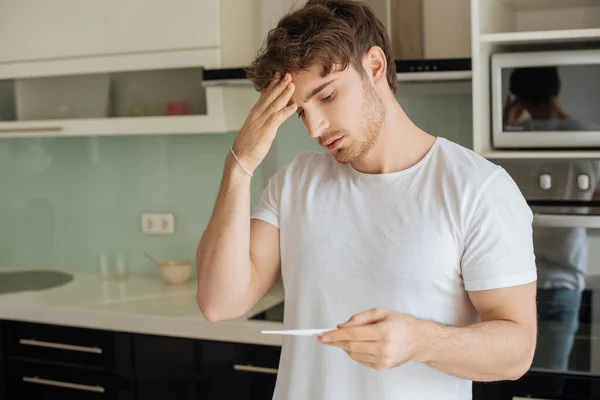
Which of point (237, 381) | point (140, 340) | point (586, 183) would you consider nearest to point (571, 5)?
point (586, 183)

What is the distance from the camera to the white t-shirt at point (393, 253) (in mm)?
1476

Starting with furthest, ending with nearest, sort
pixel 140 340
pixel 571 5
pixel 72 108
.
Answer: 1. pixel 72 108
2. pixel 140 340
3. pixel 571 5

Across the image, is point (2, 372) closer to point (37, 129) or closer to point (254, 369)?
point (37, 129)

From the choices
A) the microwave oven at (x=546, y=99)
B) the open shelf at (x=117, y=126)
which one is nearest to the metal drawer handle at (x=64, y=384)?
the open shelf at (x=117, y=126)

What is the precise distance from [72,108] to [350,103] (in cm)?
185

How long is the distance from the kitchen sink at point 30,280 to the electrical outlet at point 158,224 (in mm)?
380

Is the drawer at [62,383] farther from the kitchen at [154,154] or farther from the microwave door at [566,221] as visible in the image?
the microwave door at [566,221]

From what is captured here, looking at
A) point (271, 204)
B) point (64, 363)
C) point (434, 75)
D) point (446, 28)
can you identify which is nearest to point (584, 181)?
point (434, 75)

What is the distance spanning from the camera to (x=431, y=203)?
1.53 metres

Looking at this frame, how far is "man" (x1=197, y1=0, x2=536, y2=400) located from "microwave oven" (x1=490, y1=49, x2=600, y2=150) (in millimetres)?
699

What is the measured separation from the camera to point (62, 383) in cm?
285

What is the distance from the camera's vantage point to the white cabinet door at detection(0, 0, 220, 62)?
8.94ft

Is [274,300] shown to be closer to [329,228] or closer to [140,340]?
[140,340]

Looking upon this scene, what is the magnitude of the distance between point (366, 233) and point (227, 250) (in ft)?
0.87
